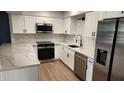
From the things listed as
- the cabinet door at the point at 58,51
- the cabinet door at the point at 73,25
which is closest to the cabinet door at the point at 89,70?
the cabinet door at the point at 73,25

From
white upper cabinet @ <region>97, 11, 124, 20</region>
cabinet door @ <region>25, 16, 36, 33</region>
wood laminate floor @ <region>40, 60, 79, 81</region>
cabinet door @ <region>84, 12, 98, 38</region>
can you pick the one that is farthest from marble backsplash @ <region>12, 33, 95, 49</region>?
white upper cabinet @ <region>97, 11, 124, 20</region>

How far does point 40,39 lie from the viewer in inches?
191

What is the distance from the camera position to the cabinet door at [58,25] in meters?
4.67

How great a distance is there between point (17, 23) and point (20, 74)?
291 centimetres

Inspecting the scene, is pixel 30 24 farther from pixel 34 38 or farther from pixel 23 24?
pixel 34 38

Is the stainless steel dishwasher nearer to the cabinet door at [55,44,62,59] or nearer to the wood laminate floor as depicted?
the wood laminate floor

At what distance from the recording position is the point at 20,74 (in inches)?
68.4

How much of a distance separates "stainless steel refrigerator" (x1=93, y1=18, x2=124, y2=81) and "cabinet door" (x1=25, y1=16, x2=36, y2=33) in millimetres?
3099

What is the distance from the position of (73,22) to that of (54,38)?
4.70ft

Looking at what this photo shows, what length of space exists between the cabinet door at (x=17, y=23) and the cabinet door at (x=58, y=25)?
139cm

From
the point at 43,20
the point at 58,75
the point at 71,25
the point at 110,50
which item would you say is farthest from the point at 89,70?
the point at 43,20

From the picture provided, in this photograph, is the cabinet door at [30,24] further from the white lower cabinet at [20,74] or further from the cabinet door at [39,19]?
the white lower cabinet at [20,74]
